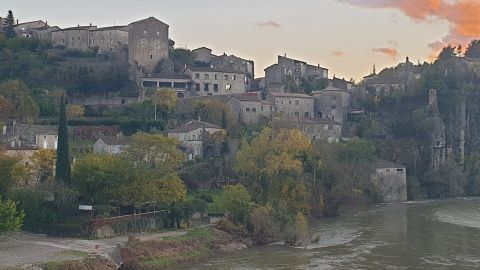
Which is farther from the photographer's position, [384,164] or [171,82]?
[171,82]

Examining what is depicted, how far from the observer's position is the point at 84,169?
1791 inches

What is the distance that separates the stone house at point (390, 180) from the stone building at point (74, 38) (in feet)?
117

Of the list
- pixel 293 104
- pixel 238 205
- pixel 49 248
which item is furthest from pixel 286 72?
pixel 49 248

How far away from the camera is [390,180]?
2876 inches

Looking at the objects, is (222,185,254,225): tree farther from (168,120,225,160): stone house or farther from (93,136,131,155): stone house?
(168,120,225,160): stone house

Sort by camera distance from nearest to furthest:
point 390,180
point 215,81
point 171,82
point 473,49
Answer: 1. point 390,180
2. point 171,82
3. point 215,81
4. point 473,49

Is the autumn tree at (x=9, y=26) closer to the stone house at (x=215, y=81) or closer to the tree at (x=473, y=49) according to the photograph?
the stone house at (x=215, y=81)

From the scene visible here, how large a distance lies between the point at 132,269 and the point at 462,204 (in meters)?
40.2

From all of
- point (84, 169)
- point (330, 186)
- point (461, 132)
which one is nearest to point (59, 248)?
point (84, 169)

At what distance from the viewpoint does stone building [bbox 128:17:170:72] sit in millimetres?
82125

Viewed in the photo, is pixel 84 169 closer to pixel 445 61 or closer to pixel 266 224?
pixel 266 224

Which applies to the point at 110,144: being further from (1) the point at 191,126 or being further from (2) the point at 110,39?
(2) the point at 110,39

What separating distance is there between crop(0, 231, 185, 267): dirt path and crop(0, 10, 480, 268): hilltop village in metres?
1.61

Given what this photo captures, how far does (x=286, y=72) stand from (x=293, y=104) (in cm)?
1200
